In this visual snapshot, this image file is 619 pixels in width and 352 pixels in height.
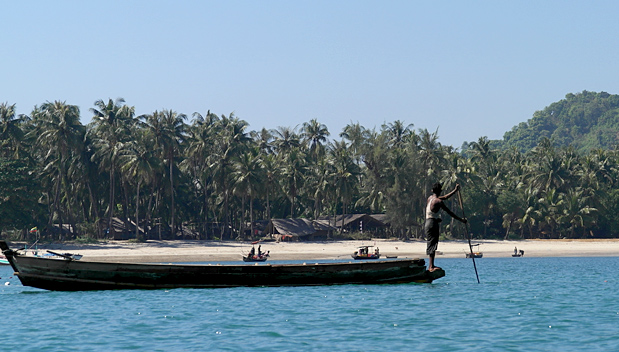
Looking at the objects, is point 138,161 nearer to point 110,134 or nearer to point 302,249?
point 110,134

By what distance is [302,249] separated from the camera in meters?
73.6

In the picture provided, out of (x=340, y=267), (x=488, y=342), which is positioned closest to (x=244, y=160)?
(x=340, y=267)

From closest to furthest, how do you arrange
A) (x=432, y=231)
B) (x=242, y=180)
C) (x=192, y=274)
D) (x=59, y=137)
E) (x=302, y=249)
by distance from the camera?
(x=432, y=231) → (x=192, y=274) → (x=302, y=249) → (x=59, y=137) → (x=242, y=180)

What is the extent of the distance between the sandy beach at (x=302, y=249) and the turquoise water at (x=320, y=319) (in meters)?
32.1

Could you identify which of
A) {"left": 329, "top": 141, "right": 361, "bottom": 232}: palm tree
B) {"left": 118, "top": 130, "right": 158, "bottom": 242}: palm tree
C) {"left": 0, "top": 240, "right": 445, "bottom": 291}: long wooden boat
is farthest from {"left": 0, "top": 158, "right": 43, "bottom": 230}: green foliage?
{"left": 0, "top": 240, "right": 445, "bottom": 291}: long wooden boat

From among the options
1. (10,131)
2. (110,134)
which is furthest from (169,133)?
(10,131)

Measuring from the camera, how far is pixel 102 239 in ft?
267

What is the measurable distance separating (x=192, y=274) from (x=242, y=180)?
5513 centimetres

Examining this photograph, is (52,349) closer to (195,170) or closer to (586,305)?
(586,305)

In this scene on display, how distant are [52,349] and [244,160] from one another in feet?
217

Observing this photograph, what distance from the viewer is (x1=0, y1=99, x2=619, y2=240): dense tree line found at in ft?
264

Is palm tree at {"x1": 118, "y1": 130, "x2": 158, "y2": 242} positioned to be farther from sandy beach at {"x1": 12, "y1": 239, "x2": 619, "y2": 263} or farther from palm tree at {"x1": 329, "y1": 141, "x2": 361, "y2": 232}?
palm tree at {"x1": 329, "y1": 141, "x2": 361, "y2": 232}

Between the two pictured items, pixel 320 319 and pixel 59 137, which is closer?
pixel 320 319

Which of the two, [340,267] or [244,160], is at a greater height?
[244,160]
